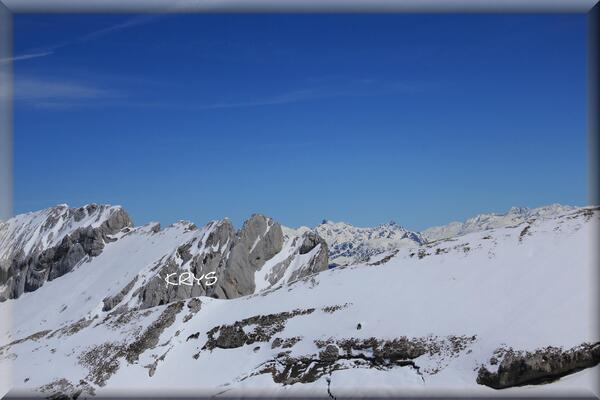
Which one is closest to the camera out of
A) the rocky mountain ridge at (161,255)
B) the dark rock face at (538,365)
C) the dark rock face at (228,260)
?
the dark rock face at (538,365)

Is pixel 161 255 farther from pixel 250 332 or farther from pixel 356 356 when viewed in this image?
pixel 356 356

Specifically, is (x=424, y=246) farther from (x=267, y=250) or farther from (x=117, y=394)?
(x=267, y=250)

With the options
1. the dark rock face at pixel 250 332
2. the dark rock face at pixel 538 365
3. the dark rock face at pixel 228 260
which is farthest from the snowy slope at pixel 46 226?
the dark rock face at pixel 538 365

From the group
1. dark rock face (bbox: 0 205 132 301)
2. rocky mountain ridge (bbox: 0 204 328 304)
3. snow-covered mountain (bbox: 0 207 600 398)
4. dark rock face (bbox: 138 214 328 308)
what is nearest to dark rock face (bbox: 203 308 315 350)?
snow-covered mountain (bbox: 0 207 600 398)

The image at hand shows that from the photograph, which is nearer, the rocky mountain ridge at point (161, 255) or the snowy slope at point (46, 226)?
the rocky mountain ridge at point (161, 255)

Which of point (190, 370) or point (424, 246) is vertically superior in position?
point (424, 246)

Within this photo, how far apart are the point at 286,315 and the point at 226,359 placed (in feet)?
20.8

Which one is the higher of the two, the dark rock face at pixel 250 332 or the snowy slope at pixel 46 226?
the snowy slope at pixel 46 226

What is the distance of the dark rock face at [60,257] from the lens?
15025 cm

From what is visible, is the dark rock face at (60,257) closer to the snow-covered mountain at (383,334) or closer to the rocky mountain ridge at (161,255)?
the rocky mountain ridge at (161,255)

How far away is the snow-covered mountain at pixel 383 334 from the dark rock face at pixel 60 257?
93848 mm

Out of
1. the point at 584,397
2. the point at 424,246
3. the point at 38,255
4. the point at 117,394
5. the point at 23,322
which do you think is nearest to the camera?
the point at 584,397

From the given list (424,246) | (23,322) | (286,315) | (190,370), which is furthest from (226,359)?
(23,322)

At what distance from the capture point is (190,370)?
155 feet
